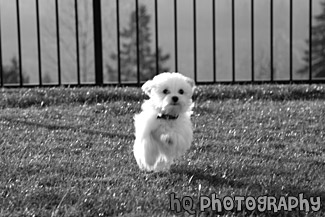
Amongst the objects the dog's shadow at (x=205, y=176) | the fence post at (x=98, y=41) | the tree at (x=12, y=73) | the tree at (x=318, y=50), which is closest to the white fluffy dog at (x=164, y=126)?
the dog's shadow at (x=205, y=176)

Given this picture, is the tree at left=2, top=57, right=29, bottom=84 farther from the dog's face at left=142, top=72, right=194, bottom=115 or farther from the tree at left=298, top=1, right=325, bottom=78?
the dog's face at left=142, top=72, right=194, bottom=115

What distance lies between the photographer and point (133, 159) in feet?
19.5

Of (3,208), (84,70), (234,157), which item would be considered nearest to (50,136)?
(234,157)

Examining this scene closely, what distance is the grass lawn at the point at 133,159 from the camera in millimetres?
4609

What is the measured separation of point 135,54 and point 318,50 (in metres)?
2.75

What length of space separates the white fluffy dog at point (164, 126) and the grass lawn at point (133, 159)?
0.13m

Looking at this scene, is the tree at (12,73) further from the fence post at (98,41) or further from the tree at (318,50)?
the tree at (318,50)

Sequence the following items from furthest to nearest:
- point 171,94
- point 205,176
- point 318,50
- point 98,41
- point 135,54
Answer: point 318,50 → point 135,54 → point 98,41 → point 171,94 → point 205,176

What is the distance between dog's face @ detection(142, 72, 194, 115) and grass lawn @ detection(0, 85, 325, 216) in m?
0.50

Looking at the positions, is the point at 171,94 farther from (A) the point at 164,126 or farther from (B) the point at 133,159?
(B) the point at 133,159

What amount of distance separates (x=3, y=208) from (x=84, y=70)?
6.14 metres

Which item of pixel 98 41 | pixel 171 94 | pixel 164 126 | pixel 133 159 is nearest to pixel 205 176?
pixel 164 126

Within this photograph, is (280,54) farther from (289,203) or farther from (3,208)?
(3,208)

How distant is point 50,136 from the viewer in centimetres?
691
